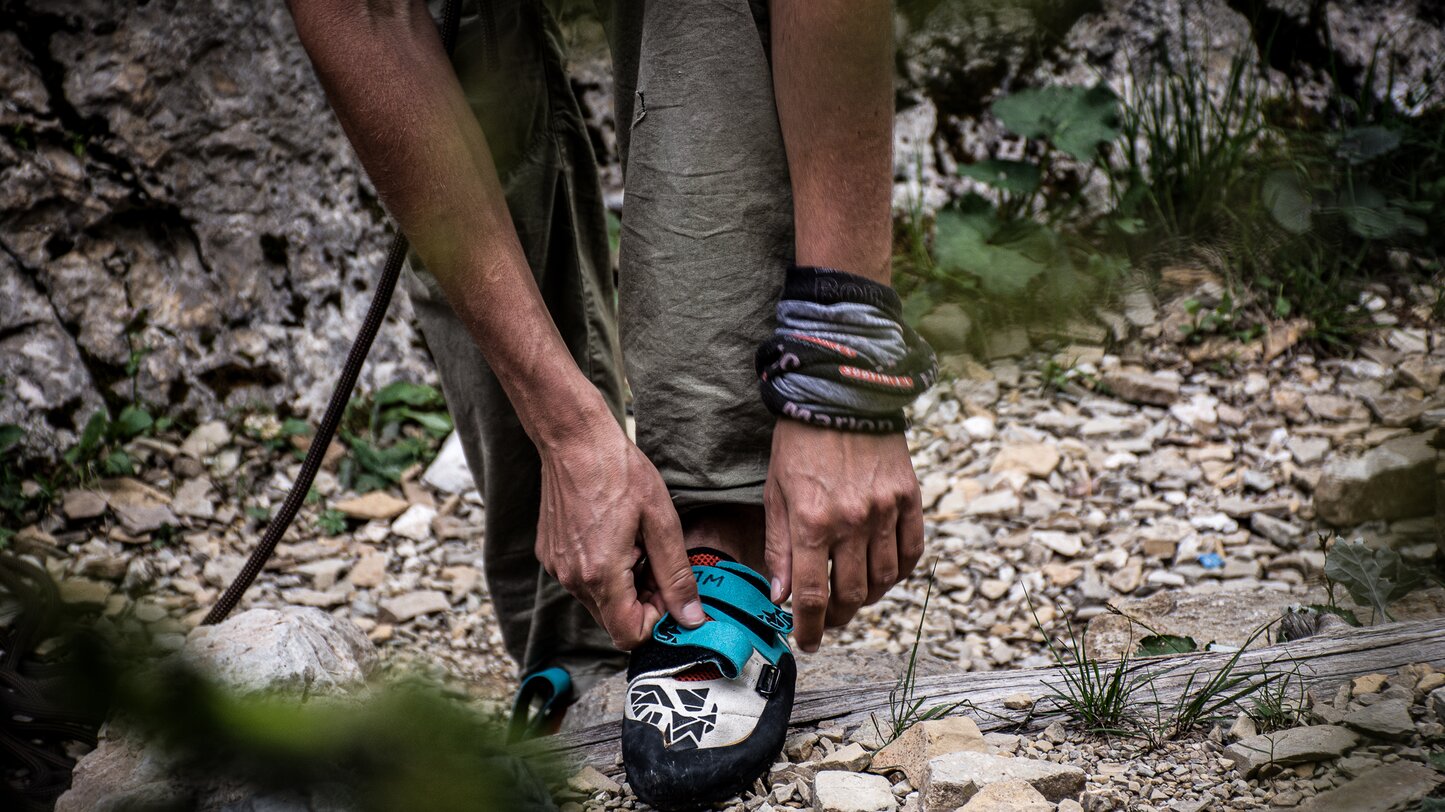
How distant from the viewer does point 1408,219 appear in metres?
2.98

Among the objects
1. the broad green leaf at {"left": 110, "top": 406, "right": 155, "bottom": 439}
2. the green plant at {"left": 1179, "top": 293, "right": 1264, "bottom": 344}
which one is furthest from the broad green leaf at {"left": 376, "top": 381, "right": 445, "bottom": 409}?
the green plant at {"left": 1179, "top": 293, "right": 1264, "bottom": 344}

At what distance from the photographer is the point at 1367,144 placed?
304cm

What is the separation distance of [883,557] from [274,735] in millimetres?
851

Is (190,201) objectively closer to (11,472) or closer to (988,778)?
(11,472)

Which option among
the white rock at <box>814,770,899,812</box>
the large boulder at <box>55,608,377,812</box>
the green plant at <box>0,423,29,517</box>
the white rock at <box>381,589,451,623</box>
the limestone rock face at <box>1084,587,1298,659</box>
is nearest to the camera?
the large boulder at <box>55,608,377,812</box>

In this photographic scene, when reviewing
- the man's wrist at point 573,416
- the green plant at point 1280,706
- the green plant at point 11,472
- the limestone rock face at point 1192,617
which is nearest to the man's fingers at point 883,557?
the man's wrist at point 573,416

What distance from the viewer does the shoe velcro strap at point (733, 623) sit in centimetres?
123

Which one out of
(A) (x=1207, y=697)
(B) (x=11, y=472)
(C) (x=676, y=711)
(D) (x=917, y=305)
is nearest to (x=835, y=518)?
(C) (x=676, y=711)

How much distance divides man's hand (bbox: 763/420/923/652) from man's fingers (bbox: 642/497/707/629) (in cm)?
11

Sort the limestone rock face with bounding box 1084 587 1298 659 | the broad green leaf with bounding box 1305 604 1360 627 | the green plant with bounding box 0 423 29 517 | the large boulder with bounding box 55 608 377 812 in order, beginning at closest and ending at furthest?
the large boulder with bounding box 55 608 377 812, the broad green leaf with bounding box 1305 604 1360 627, the limestone rock face with bounding box 1084 587 1298 659, the green plant with bounding box 0 423 29 517

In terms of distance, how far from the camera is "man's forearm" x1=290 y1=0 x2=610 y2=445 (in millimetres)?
1118

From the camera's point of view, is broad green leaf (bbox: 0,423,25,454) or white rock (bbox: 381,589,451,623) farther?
broad green leaf (bbox: 0,423,25,454)

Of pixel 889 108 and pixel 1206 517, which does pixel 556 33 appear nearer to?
pixel 889 108

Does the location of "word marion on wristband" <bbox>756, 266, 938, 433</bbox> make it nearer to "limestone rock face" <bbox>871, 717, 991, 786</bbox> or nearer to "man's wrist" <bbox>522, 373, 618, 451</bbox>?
"man's wrist" <bbox>522, 373, 618, 451</bbox>
